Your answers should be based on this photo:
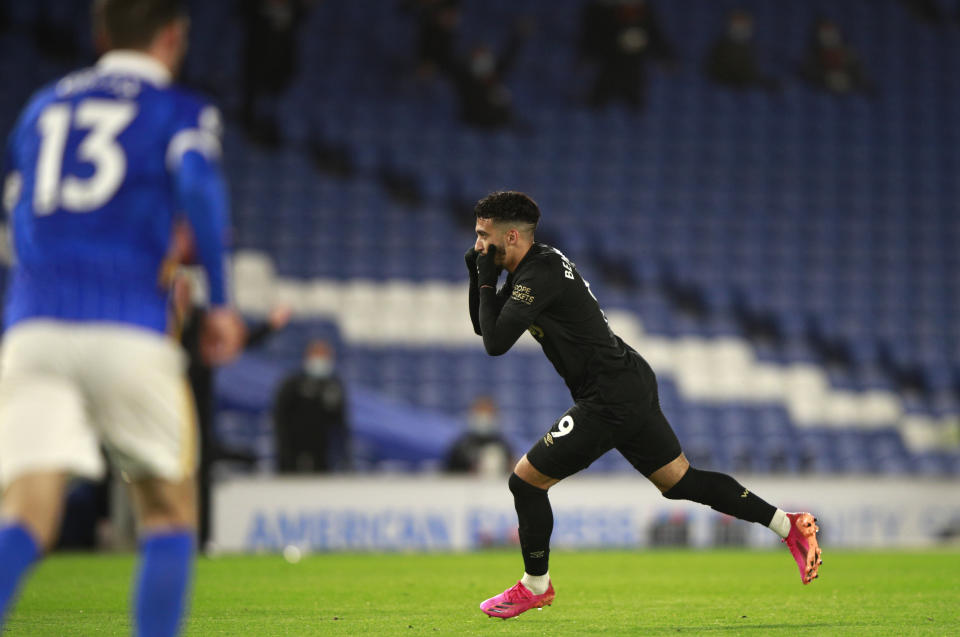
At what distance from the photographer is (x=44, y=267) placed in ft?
10.3

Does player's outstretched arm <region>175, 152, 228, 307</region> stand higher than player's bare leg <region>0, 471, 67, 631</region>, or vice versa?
player's outstretched arm <region>175, 152, 228, 307</region>

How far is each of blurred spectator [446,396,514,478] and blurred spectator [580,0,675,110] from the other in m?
6.79

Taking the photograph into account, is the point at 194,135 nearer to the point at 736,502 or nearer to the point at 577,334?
the point at 577,334

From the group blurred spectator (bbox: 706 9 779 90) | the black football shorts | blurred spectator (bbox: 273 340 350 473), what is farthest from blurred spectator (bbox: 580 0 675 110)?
the black football shorts

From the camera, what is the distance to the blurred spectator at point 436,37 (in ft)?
58.7

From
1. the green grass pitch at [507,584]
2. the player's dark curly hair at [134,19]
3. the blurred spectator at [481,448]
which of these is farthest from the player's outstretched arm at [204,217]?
the blurred spectator at [481,448]

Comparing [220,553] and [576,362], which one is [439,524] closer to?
[220,553]

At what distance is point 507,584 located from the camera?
7711 millimetres

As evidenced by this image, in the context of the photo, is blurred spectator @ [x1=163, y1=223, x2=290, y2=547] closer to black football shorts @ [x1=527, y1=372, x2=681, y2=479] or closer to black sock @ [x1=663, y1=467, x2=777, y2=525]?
black football shorts @ [x1=527, y1=372, x2=681, y2=479]

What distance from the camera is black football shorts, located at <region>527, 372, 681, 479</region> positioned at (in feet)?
18.8

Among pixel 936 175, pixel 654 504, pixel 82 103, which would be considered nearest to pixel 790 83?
pixel 936 175

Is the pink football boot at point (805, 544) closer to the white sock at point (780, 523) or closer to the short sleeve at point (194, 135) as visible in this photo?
the white sock at point (780, 523)

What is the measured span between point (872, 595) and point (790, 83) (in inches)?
562

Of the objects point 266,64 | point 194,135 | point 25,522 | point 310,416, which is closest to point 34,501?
point 25,522
